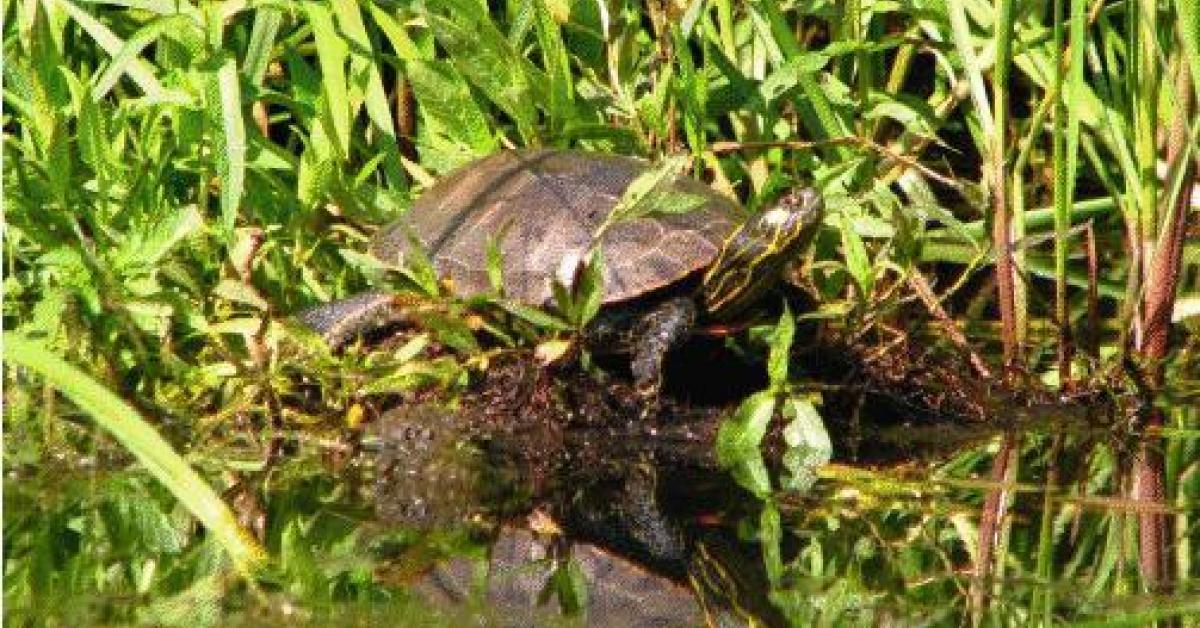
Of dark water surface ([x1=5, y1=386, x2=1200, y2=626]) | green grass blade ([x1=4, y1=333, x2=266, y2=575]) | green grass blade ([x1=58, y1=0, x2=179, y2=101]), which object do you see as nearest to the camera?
green grass blade ([x1=4, y1=333, x2=266, y2=575])

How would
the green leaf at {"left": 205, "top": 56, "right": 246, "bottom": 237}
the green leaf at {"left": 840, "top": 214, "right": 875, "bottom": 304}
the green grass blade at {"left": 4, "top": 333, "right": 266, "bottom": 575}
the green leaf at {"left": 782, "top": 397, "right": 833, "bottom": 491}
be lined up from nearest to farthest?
the green grass blade at {"left": 4, "top": 333, "right": 266, "bottom": 575} < the green leaf at {"left": 782, "top": 397, "right": 833, "bottom": 491} < the green leaf at {"left": 205, "top": 56, "right": 246, "bottom": 237} < the green leaf at {"left": 840, "top": 214, "right": 875, "bottom": 304}

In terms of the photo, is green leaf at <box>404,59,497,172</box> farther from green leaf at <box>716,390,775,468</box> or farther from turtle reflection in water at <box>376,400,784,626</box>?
green leaf at <box>716,390,775,468</box>

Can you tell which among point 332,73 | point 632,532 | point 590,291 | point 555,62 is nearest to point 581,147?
point 555,62

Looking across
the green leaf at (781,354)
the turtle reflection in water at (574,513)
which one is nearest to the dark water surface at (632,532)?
the turtle reflection in water at (574,513)

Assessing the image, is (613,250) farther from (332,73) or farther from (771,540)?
(771,540)

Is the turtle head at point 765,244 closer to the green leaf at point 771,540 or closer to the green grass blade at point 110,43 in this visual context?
the green leaf at point 771,540

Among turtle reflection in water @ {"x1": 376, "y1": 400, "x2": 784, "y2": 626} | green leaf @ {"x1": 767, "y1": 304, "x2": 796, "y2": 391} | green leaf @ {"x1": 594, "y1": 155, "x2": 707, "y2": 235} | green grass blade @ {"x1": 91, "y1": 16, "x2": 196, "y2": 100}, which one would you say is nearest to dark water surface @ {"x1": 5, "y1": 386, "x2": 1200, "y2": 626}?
turtle reflection in water @ {"x1": 376, "y1": 400, "x2": 784, "y2": 626}

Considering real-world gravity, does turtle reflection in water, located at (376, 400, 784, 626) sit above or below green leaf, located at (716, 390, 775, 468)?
below
